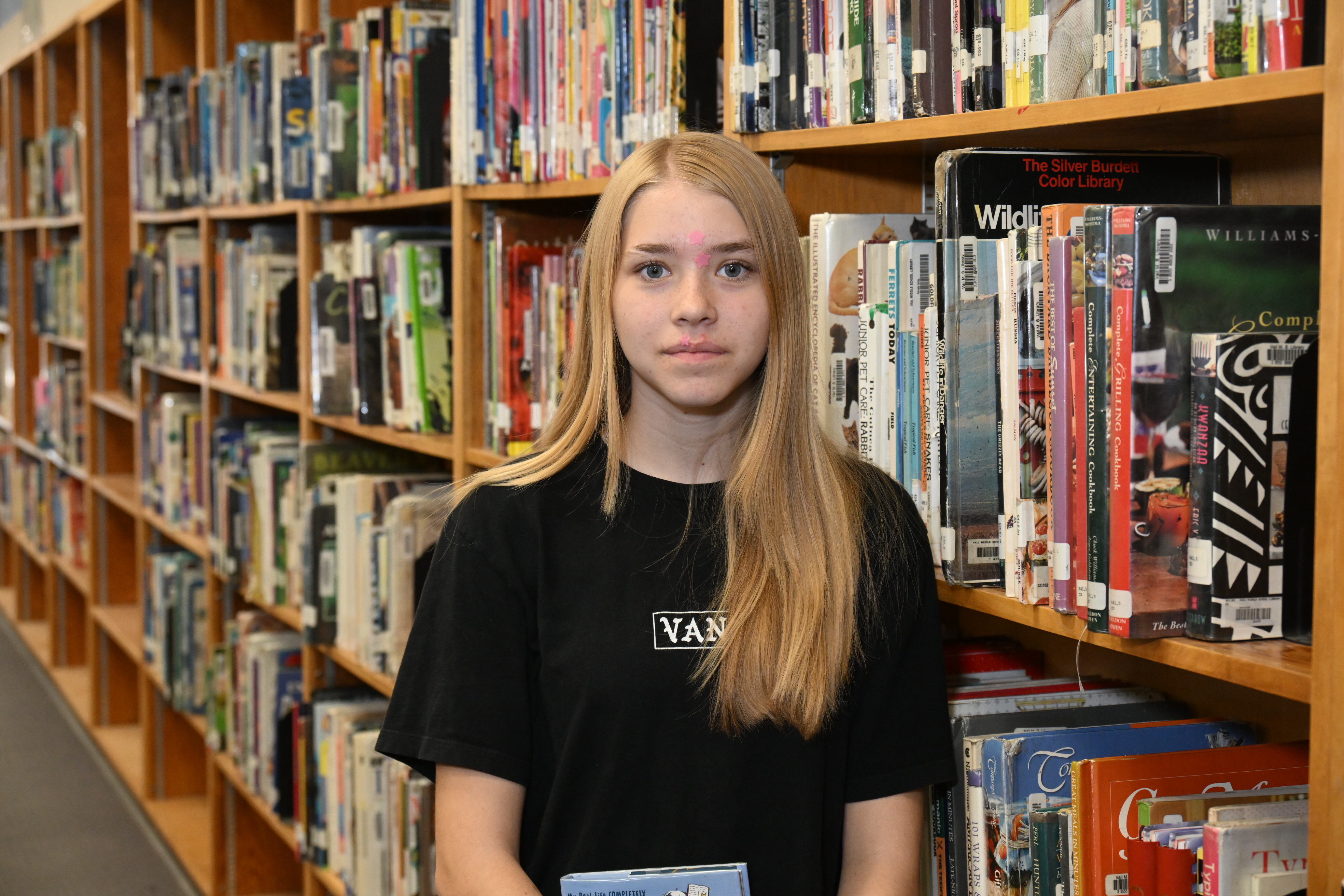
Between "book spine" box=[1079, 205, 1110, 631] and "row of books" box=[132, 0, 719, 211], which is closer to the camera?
"book spine" box=[1079, 205, 1110, 631]

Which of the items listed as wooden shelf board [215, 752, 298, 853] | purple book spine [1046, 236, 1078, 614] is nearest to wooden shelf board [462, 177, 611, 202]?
purple book spine [1046, 236, 1078, 614]

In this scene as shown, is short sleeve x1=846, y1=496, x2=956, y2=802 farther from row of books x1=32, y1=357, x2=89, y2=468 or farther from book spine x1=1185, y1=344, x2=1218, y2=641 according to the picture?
row of books x1=32, y1=357, x2=89, y2=468

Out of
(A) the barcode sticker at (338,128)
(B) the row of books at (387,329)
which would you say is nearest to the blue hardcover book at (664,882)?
(B) the row of books at (387,329)

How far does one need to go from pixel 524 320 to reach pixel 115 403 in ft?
9.02

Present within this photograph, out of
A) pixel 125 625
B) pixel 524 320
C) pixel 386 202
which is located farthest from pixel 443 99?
pixel 125 625

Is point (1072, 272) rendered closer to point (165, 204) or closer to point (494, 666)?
point (494, 666)

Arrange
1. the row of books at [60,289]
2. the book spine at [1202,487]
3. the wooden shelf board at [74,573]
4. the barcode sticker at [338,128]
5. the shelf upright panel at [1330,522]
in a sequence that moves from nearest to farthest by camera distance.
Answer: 1. the shelf upright panel at [1330,522]
2. the book spine at [1202,487]
3. the barcode sticker at [338,128]
4. the wooden shelf board at [74,573]
5. the row of books at [60,289]

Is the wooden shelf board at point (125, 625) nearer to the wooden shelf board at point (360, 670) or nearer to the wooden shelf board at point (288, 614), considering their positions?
the wooden shelf board at point (288, 614)

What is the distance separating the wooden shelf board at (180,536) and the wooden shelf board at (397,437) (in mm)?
896

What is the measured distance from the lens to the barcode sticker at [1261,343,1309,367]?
0.92 m

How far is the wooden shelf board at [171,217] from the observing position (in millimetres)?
3361

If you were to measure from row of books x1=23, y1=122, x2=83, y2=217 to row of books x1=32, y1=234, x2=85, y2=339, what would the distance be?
143mm

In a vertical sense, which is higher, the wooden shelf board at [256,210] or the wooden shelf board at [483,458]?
the wooden shelf board at [256,210]

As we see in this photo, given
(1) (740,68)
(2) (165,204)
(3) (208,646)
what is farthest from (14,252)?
(1) (740,68)
